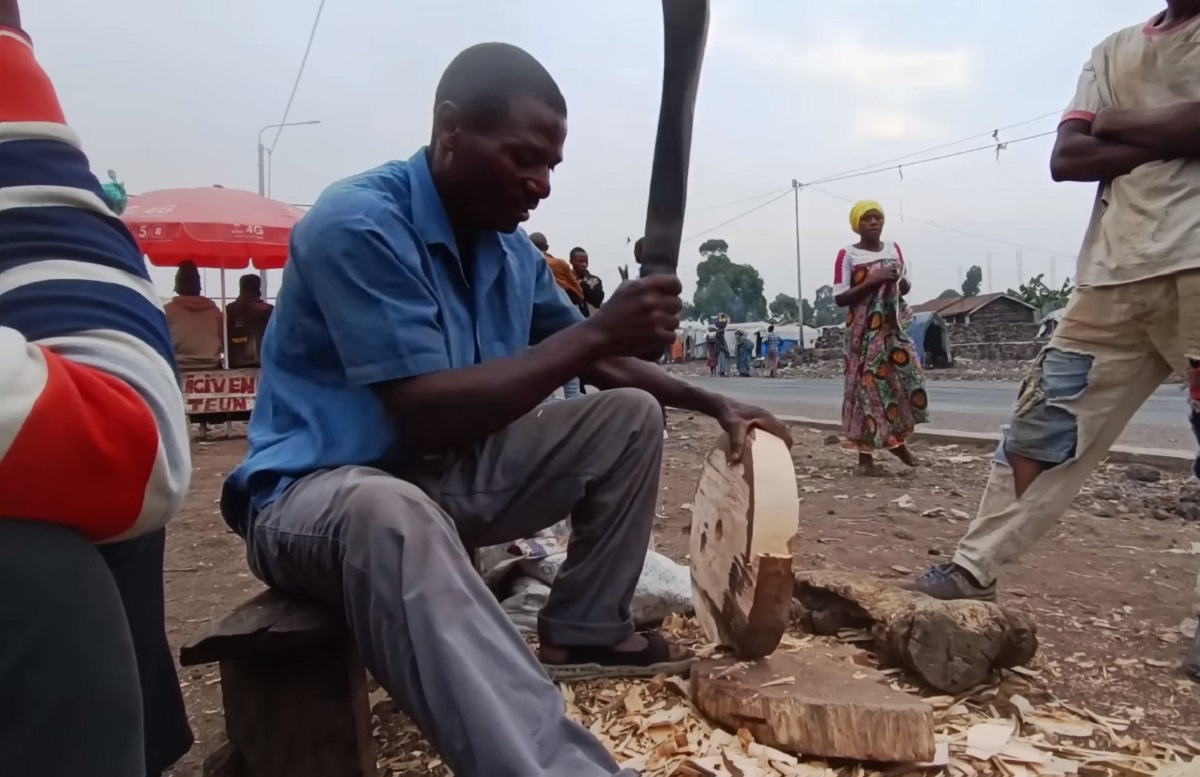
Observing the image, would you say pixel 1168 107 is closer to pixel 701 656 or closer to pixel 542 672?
pixel 701 656

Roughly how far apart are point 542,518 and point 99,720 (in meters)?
1.31

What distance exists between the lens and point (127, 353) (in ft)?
3.30

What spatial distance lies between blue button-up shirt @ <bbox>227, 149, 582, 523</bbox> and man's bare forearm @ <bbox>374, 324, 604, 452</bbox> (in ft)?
0.13

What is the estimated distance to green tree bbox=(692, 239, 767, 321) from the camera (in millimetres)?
73938

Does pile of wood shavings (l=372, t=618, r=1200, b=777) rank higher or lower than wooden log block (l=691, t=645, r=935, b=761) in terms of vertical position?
lower

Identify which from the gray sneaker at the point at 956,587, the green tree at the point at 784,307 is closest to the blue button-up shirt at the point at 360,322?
the gray sneaker at the point at 956,587

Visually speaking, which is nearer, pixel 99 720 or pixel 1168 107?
pixel 99 720

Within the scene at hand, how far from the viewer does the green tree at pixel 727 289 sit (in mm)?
73938

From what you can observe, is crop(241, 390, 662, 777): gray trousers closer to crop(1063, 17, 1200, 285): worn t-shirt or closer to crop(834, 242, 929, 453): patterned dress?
crop(1063, 17, 1200, 285): worn t-shirt

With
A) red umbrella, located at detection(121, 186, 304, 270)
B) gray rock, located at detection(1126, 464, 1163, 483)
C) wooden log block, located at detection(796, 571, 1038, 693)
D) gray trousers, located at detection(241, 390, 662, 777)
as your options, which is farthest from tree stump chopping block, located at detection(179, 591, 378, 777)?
red umbrella, located at detection(121, 186, 304, 270)

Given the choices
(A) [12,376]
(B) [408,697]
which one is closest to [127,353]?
(A) [12,376]

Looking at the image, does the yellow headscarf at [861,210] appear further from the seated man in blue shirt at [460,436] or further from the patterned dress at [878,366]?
the seated man in blue shirt at [460,436]

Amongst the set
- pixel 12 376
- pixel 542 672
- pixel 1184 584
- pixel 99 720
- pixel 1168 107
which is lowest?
pixel 1184 584

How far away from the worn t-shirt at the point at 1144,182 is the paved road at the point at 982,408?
4.50 metres
